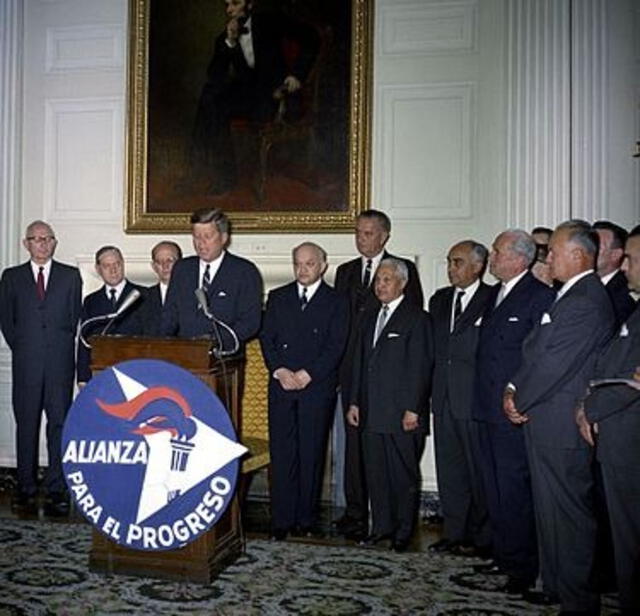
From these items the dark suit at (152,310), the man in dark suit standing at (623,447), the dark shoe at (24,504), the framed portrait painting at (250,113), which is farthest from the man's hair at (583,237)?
the dark shoe at (24,504)

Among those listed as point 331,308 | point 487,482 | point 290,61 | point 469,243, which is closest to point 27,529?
point 331,308

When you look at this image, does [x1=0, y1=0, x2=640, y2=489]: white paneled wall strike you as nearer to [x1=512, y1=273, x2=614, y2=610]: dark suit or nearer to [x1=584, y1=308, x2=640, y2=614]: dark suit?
[x1=512, y1=273, x2=614, y2=610]: dark suit

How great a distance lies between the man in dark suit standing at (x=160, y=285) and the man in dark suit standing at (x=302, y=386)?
886 millimetres

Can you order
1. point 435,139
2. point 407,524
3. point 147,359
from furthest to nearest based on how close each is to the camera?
point 435,139
point 407,524
point 147,359

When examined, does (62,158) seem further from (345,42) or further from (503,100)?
(503,100)

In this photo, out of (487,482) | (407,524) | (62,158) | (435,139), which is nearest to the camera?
(487,482)

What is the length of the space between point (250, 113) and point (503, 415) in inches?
118

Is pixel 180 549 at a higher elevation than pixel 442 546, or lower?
higher

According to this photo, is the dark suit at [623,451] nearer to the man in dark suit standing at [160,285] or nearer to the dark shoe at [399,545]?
the dark shoe at [399,545]

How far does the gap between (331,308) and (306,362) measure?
32cm

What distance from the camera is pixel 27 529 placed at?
4.56 meters

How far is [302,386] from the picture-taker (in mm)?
4449

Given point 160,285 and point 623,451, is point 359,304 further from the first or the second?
point 623,451

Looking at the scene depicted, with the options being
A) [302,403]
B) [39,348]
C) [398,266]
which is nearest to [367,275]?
[398,266]
